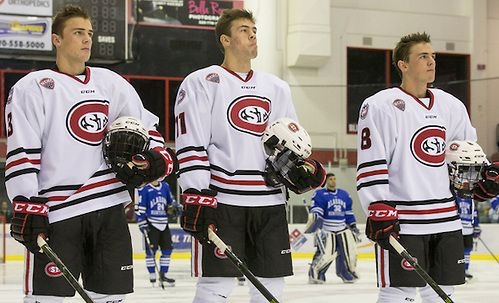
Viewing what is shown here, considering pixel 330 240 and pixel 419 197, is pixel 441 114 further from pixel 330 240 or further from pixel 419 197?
pixel 330 240

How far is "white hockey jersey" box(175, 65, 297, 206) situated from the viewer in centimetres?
371

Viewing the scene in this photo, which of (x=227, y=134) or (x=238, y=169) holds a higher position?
(x=227, y=134)

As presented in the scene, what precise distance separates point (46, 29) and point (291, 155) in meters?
9.88

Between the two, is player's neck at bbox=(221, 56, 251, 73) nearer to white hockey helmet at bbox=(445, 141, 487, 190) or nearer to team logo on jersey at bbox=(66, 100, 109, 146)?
team logo on jersey at bbox=(66, 100, 109, 146)

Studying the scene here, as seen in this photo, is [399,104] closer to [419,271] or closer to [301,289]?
[419,271]

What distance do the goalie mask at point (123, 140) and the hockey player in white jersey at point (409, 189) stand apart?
0.97 meters

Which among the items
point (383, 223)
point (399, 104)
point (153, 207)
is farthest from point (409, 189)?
point (153, 207)

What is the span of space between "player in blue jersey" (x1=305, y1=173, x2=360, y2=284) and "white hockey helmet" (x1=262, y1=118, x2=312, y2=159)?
5.77m

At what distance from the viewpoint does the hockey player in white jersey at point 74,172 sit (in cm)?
329

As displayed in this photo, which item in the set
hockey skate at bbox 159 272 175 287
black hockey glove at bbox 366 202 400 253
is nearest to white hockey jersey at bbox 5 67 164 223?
black hockey glove at bbox 366 202 400 253

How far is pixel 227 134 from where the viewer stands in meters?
3.73

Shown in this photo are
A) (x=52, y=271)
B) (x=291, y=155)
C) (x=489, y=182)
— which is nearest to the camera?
(x=52, y=271)

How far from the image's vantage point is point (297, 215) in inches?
482

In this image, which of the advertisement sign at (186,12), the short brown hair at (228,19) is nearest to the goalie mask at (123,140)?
the short brown hair at (228,19)
